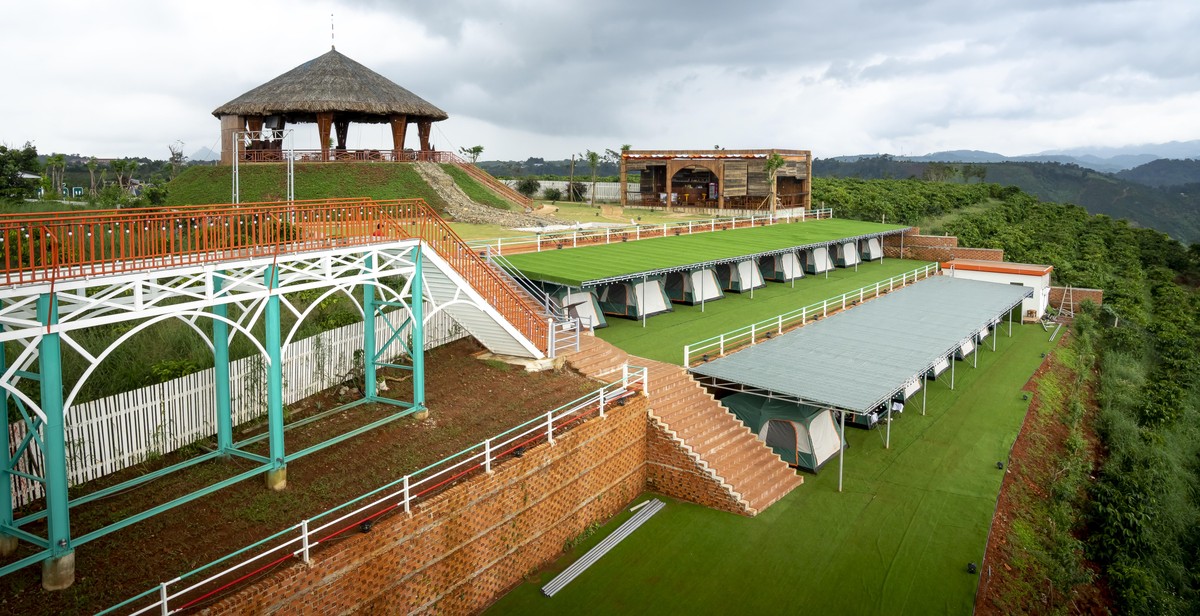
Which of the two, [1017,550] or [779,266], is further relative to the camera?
[779,266]

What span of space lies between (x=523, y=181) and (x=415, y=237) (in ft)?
160

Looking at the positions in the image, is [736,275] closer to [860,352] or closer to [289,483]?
[860,352]

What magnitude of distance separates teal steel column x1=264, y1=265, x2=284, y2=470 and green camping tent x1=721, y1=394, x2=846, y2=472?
10.8m

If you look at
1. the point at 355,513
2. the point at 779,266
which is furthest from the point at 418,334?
the point at 779,266

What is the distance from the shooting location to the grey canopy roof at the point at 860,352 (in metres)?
18.5

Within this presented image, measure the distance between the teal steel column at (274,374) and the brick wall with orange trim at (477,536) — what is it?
2367 mm

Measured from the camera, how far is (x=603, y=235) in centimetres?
3228

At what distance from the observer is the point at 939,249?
156 feet

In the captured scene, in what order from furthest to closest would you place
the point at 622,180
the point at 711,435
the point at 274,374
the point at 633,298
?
the point at 622,180, the point at 633,298, the point at 711,435, the point at 274,374

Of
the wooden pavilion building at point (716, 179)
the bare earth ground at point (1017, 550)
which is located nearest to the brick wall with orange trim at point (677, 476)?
the bare earth ground at point (1017, 550)

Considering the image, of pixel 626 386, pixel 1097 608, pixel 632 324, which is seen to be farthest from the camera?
pixel 632 324

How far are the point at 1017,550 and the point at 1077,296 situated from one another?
30.8 m

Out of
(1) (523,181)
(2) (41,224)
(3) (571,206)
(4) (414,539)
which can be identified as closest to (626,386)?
(4) (414,539)

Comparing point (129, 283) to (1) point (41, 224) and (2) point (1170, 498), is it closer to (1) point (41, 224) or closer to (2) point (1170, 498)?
(1) point (41, 224)
